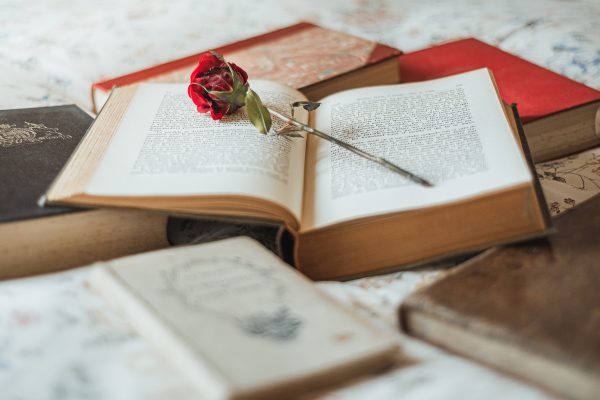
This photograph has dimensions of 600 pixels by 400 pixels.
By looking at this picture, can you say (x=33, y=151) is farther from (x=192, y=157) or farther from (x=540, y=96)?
(x=540, y=96)

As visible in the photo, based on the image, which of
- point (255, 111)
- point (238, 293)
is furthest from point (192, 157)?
point (238, 293)

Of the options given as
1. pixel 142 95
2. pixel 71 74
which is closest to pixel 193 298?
pixel 142 95

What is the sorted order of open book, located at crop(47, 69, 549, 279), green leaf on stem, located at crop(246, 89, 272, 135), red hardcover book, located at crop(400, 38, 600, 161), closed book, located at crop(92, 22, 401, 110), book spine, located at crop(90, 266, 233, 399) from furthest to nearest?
closed book, located at crop(92, 22, 401, 110)
red hardcover book, located at crop(400, 38, 600, 161)
green leaf on stem, located at crop(246, 89, 272, 135)
open book, located at crop(47, 69, 549, 279)
book spine, located at crop(90, 266, 233, 399)

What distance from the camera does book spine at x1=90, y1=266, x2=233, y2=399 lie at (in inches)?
18.2

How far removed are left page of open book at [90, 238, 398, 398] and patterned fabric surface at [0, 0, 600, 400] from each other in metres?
0.02

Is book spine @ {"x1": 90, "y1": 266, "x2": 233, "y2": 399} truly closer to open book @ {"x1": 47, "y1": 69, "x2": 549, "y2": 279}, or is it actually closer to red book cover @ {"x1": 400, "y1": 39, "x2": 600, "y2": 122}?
open book @ {"x1": 47, "y1": 69, "x2": 549, "y2": 279}

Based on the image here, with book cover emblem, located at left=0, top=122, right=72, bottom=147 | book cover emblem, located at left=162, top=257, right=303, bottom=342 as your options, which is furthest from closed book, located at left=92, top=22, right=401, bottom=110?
book cover emblem, located at left=162, top=257, right=303, bottom=342

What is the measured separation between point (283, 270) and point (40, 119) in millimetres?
447

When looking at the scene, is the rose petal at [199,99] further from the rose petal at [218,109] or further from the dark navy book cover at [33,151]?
the dark navy book cover at [33,151]

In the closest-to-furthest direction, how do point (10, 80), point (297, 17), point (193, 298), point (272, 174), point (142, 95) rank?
point (193, 298)
point (272, 174)
point (142, 95)
point (10, 80)
point (297, 17)

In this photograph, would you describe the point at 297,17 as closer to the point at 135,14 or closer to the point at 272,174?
the point at 135,14

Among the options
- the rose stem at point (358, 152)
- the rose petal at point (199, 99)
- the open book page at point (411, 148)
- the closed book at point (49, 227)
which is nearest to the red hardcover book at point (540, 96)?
the open book page at point (411, 148)

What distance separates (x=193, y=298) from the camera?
1.83ft

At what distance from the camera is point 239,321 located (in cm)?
53
